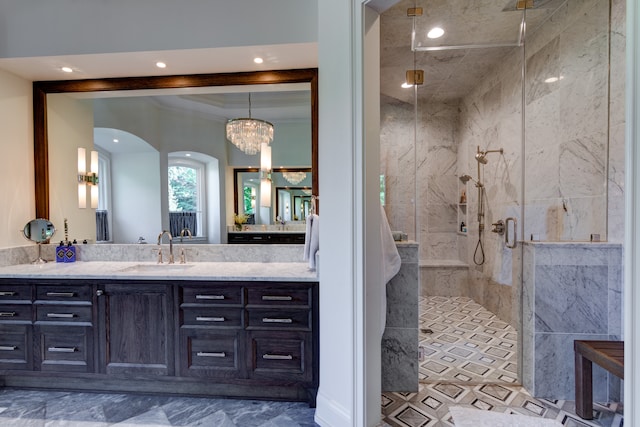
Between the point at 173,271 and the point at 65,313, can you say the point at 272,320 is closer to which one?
the point at 173,271

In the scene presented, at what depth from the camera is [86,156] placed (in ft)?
9.21

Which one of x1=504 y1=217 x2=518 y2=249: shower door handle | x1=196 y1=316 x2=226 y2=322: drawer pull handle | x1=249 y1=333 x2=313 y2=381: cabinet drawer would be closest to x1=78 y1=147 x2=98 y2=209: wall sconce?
x1=196 y1=316 x2=226 y2=322: drawer pull handle

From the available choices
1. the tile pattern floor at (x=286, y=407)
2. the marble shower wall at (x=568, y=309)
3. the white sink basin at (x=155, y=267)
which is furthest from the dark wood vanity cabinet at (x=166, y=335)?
the marble shower wall at (x=568, y=309)

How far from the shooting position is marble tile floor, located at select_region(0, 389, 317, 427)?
190 centimetres

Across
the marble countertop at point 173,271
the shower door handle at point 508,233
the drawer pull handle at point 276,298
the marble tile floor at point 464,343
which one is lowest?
the marble tile floor at point 464,343

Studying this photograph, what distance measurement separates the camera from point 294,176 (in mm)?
2643

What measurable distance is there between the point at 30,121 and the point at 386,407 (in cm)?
374

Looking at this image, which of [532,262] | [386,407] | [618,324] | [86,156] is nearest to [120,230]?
[86,156]

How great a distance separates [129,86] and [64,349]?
216cm

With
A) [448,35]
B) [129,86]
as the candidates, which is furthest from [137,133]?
[448,35]

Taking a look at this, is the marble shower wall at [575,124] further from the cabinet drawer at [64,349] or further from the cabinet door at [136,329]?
the cabinet drawer at [64,349]

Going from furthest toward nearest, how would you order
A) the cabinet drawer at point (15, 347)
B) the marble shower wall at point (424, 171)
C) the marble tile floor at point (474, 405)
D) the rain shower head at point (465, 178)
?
1. the rain shower head at point (465, 178)
2. the marble shower wall at point (424, 171)
3. the cabinet drawer at point (15, 347)
4. the marble tile floor at point (474, 405)

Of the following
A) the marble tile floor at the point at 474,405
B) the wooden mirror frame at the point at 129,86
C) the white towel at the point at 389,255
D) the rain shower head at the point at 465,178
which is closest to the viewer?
the marble tile floor at the point at 474,405

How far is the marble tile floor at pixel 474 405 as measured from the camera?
1837 millimetres
